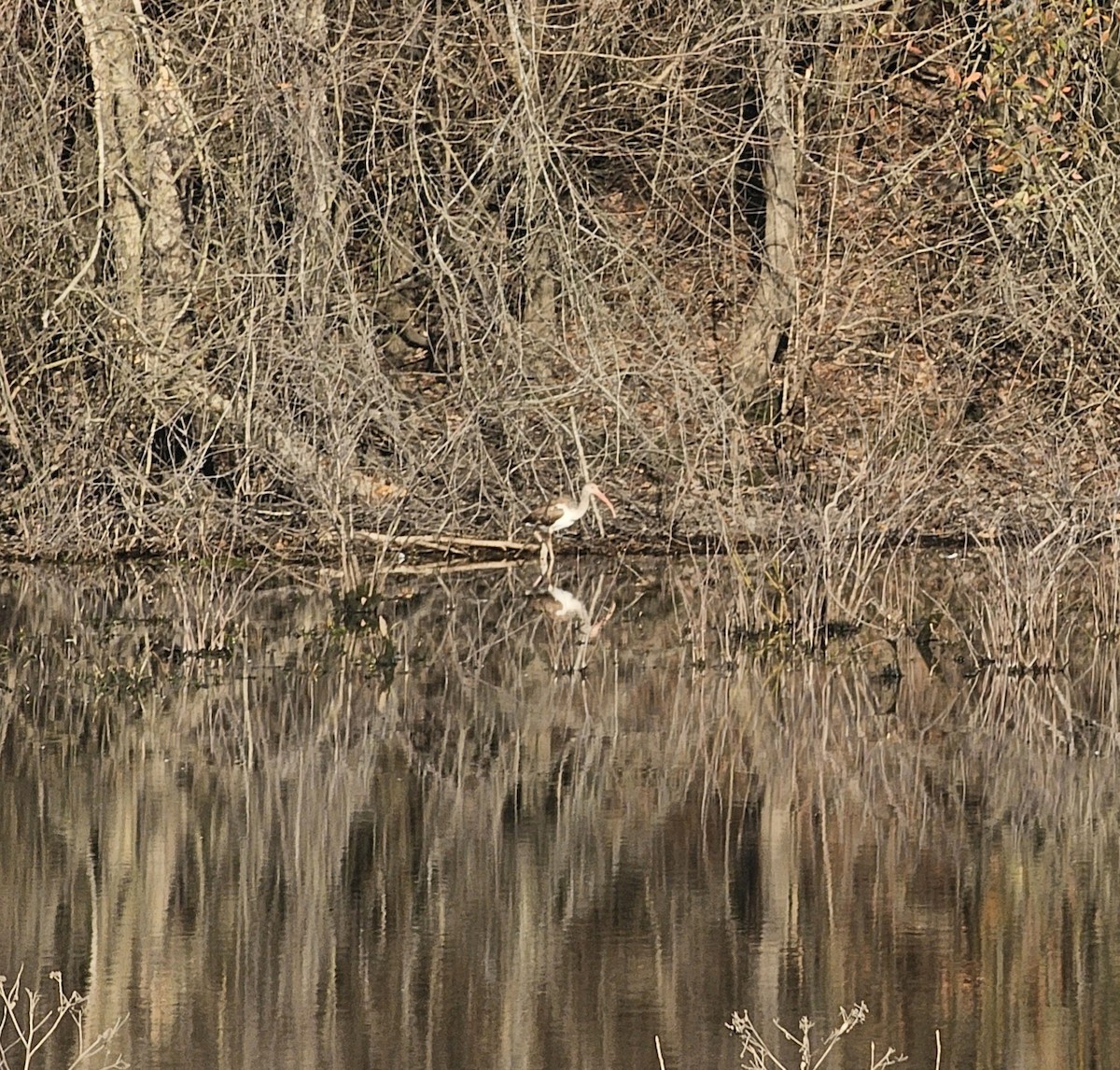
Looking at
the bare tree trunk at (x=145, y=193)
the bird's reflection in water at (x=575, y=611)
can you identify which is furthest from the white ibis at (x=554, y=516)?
the bare tree trunk at (x=145, y=193)

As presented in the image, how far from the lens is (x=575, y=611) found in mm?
14055

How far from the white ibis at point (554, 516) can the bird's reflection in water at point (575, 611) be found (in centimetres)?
21

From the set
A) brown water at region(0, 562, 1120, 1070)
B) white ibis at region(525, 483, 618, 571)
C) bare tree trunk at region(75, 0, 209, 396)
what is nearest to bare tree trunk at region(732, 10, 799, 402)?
Answer: white ibis at region(525, 483, 618, 571)

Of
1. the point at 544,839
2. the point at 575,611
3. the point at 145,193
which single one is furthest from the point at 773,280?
the point at 544,839

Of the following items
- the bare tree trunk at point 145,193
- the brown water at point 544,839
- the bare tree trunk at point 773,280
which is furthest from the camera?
the bare tree trunk at point 773,280

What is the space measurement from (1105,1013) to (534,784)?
3372 mm

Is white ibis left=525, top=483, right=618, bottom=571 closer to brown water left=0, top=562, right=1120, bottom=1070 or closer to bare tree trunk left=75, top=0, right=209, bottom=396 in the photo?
brown water left=0, top=562, right=1120, bottom=1070

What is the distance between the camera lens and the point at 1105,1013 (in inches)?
255

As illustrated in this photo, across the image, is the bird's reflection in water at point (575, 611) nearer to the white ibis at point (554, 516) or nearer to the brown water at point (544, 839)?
the brown water at point (544, 839)

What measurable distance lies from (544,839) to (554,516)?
692cm

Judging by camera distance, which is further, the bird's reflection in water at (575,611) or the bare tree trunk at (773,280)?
the bare tree trunk at (773,280)

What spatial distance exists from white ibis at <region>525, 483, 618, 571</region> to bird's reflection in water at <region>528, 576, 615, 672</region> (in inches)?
8.4

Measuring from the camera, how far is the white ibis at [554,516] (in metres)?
15.3

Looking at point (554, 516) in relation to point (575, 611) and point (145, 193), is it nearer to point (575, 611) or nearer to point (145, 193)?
point (575, 611)
